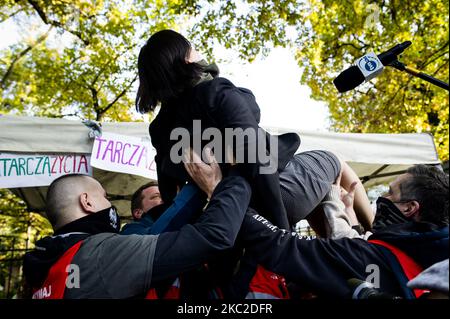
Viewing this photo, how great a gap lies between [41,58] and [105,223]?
1188cm

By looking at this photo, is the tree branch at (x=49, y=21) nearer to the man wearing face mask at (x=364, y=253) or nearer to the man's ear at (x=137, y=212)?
→ the man's ear at (x=137, y=212)

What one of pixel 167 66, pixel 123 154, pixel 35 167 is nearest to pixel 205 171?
pixel 167 66

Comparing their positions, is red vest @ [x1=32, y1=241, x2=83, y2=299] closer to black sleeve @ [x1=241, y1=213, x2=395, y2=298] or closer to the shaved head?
the shaved head

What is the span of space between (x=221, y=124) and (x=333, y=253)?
66 cm

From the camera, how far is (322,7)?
24.8 feet

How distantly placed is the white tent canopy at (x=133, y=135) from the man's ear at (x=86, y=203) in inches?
66.5

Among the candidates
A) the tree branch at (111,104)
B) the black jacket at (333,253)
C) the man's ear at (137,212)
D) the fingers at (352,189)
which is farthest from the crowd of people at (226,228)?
the tree branch at (111,104)

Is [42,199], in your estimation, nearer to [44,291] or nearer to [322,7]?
[44,291]

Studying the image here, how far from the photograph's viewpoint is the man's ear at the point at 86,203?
211cm

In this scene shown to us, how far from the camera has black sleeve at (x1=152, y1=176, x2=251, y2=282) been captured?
150 centimetres

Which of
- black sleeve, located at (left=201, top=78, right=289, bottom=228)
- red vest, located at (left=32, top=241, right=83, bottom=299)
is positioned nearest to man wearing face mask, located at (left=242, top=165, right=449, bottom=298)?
black sleeve, located at (left=201, top=78, right=289, bottom=228)

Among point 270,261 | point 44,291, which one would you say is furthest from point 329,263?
point 44,291

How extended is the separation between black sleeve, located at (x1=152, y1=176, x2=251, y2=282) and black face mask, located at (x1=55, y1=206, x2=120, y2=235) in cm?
51

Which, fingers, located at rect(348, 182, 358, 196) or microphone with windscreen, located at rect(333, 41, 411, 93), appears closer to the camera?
microphone with windscreen, located at rect(333, 41, 411, 93)
